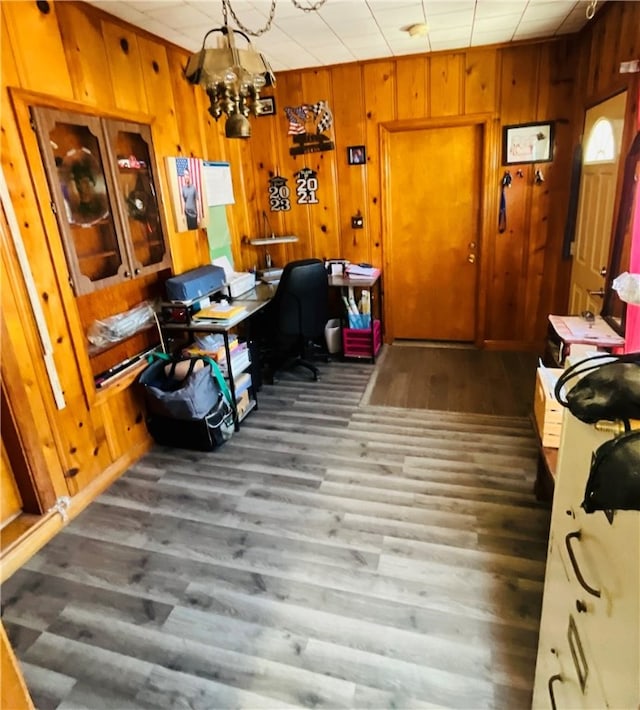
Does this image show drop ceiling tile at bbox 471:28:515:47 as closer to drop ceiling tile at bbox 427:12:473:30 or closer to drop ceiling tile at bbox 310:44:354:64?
drop ceiling tile at bbox 427:12:473:30

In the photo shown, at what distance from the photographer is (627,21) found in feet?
8.53

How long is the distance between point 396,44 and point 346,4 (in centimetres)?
96

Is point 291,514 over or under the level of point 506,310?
under

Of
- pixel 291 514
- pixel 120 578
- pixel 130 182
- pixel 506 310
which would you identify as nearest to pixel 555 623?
pixel 291 514

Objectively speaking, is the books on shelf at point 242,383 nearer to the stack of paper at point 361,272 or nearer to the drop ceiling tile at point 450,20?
the stack of paper at point 361,272

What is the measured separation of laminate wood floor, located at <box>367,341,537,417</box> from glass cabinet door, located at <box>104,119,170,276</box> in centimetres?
183

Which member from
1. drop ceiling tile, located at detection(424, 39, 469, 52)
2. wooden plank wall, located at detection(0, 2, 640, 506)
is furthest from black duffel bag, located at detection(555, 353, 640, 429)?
drop ceiling tile, located at detection(424, 39, 469, 52)

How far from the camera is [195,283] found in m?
3.24

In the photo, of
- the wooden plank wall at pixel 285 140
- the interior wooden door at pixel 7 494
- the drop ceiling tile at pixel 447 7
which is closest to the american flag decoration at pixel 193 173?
the wooden plank wall at pixel 285 140

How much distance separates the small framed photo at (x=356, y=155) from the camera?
4.22 m

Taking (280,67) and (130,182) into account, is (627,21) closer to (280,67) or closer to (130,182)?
(280,67)

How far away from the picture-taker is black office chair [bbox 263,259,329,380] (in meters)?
3.53

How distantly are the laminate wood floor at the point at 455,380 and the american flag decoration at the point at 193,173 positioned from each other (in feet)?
6.24

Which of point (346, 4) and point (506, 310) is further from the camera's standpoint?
point (506, 310)
